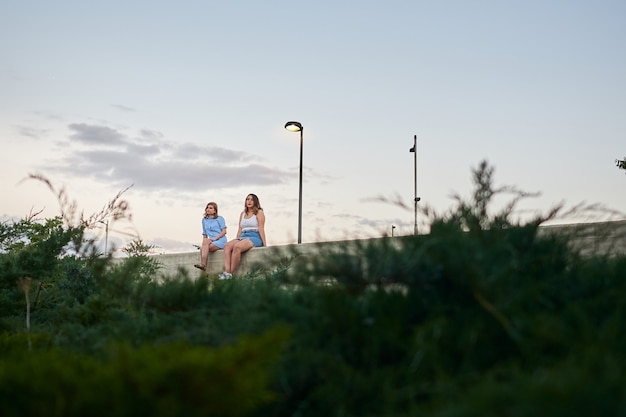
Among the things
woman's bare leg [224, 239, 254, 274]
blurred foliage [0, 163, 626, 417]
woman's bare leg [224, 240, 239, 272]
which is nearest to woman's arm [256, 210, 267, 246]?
woman's bare leg [224, 239, 254, 274]

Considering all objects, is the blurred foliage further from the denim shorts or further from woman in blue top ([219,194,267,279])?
the denim shorts

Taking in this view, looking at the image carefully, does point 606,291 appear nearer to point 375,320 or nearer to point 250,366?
point 375,320

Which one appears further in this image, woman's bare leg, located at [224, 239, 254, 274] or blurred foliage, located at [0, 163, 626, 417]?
woman's bare leg, located at [224, 239, 254, 274]

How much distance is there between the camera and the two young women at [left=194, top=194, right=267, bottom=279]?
14195 mm

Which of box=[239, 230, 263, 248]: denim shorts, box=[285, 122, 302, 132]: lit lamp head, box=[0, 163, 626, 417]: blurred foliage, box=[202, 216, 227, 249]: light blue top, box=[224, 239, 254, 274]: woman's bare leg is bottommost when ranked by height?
box=[0, 163, 626, 417]: blurred foliage

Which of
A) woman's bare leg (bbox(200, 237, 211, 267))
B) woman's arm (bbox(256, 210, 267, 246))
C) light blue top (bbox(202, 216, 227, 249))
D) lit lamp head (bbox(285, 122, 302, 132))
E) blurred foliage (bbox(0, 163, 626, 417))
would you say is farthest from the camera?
lit lamp head (bbox(285, 122, 302, 132))

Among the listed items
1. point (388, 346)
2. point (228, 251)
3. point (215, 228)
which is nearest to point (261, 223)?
point (228, 251)

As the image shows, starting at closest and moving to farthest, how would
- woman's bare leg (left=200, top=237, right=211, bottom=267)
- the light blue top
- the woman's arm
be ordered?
the woman's arm → woman's bare leg (left=200, top=237, right=211, bottom=267) → the light blue top

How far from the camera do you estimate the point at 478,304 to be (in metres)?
3.15

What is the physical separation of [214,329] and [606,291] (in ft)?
6.45

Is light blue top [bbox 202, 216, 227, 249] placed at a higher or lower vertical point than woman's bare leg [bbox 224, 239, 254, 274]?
higher

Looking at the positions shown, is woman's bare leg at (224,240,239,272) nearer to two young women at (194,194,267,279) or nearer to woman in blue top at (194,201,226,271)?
two young women at (194,194,267,279)

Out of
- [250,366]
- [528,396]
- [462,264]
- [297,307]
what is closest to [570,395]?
[528,396]

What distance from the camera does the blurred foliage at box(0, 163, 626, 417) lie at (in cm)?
247
